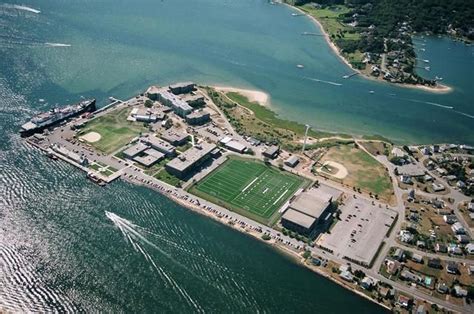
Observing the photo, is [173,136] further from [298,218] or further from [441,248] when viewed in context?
[441,248]

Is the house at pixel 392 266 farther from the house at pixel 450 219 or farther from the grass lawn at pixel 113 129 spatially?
the grass lawn at pixel 113 129

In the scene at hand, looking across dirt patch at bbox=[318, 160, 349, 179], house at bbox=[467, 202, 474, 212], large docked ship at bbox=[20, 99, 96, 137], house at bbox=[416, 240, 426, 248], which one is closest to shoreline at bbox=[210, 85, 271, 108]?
dirt patch at bbox=[318, 160, 349, 179]

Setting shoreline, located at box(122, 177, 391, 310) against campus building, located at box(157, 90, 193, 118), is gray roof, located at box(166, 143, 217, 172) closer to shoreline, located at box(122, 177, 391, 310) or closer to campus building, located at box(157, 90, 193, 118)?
shoreline, located at box(122, 177, 391, 310)

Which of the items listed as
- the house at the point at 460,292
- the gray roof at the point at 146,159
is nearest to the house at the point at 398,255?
the house at the point at 460,292

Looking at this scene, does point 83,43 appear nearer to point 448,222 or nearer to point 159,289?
point 159,289

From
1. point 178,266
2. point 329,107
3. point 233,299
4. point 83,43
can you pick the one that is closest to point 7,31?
point 83,43

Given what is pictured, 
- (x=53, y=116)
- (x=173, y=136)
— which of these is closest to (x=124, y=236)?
(x=173, y=136)
